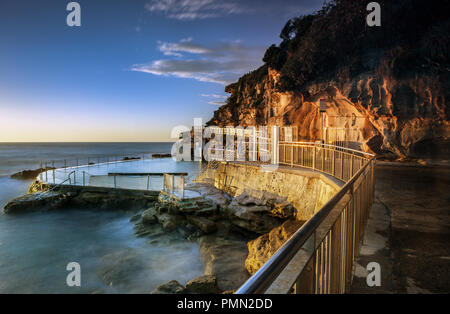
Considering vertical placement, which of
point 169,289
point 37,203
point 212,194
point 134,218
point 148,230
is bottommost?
point 134,218

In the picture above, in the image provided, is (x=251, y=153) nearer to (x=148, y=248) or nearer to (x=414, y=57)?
(x=148, y=248)

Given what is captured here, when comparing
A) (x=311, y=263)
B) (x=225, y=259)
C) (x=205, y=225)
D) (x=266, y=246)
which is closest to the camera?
(x=311, y=263)

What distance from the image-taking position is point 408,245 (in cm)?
394

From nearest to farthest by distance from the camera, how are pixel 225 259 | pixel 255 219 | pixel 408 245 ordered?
1. pixel 408 245
2. pixel 225 259
3. pixel 255 219

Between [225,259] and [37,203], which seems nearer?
[225,259]

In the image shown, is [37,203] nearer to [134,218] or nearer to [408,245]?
[134,218]

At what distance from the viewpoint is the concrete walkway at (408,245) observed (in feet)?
9.37

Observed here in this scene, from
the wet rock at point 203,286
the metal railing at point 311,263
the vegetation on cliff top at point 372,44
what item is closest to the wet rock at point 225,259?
the wet rock at point 203,286

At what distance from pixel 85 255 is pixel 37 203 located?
9.63 meters

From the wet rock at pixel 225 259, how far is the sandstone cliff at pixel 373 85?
46.7 ft

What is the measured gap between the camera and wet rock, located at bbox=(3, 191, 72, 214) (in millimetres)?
18328

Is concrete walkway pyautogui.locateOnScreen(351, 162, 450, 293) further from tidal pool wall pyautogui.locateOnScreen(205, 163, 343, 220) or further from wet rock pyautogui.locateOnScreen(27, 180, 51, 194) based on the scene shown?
wet rock pyautogui.locateOnScreen(27, 180, 51, 194)

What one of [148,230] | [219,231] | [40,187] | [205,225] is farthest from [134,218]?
[40,187]

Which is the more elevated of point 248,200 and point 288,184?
point 288,184
